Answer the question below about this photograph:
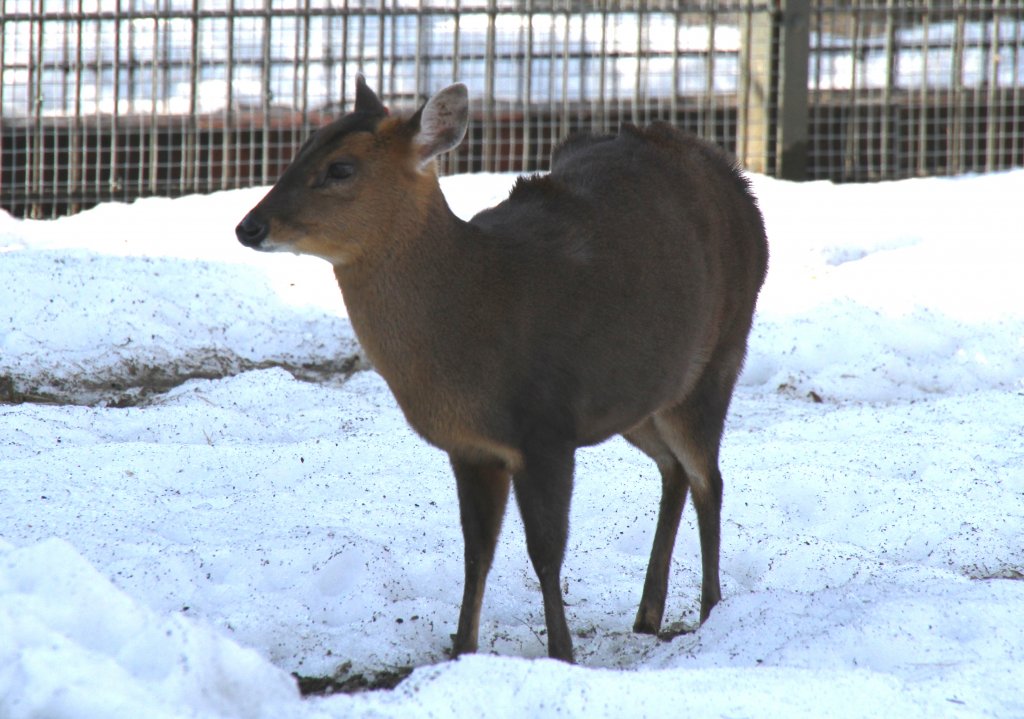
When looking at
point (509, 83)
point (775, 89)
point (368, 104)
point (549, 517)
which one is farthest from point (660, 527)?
point (509, 83)

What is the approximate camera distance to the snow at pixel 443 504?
9.34 feet

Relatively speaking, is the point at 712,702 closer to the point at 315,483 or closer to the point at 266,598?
the point at 266,598

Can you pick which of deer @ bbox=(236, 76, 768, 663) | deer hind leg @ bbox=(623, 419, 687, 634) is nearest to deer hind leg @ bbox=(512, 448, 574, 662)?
deer @ bbox=(236, 76, 768, 663)

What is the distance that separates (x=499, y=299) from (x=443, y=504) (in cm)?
164

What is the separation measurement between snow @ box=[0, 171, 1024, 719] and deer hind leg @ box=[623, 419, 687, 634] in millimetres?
160

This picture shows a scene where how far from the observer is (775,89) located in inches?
404

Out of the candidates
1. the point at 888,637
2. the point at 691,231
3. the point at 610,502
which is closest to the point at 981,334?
the point at 610,502

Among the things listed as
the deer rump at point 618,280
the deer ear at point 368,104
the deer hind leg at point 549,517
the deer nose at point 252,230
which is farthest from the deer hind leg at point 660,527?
the deer nose at point 252,230

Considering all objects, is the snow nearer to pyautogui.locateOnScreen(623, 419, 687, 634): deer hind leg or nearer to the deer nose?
pyautogui.locateOnScreen(623, 419, 687, 634): deer hind leg

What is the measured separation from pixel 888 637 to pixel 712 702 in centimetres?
87

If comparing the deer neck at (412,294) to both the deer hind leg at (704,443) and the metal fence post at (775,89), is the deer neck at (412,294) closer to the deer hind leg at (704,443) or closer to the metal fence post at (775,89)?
the deer hind leg at (704,443)

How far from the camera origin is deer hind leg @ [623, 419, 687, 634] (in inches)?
173

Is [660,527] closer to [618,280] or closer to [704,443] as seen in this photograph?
[704,443]

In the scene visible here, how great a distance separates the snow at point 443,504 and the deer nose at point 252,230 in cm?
94
